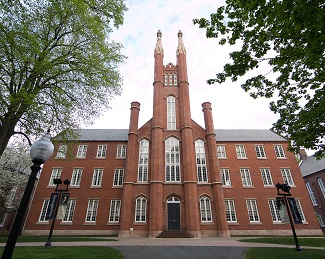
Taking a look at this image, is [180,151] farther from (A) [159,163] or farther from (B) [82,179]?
(B) [82,179]

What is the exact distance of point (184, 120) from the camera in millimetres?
25297

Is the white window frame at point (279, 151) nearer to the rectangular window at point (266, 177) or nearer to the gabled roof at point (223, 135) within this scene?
the gabled roof at point (223, 135)

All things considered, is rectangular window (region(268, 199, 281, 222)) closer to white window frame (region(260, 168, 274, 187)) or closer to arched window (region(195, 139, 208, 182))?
white window frame (region(260, 168, 274, 187))

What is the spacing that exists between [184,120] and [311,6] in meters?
19.9

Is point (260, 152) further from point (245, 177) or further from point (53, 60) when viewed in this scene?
point (53, 60)

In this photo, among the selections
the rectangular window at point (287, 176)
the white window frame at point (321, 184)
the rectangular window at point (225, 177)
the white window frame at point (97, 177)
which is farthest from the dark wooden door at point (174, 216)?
the white window frame at point (321, 184)

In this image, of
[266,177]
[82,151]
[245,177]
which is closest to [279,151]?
[266,177]

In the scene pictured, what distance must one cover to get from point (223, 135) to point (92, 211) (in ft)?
71.0

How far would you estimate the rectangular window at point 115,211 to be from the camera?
23.4m

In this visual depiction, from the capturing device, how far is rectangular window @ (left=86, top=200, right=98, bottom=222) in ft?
76.8

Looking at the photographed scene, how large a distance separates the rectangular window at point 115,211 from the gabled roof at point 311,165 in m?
31.6

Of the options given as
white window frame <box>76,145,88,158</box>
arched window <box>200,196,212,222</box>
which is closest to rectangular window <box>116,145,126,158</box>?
white window frame <box>76,145,88,158</box>

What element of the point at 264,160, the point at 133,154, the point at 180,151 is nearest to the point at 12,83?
the point at 133,154

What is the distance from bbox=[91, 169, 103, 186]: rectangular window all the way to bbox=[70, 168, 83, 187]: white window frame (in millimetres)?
1925
